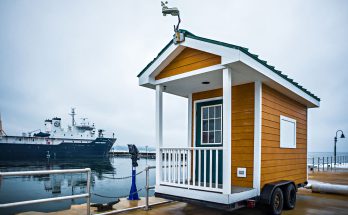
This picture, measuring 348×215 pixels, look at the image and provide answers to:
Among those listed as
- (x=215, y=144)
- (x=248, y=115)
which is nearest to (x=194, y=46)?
(x=248, y=115)

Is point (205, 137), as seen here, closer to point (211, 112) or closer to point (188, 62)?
point (211, 112)

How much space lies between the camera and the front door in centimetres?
583

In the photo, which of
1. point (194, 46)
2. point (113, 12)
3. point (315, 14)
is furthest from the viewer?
point (113, 12)

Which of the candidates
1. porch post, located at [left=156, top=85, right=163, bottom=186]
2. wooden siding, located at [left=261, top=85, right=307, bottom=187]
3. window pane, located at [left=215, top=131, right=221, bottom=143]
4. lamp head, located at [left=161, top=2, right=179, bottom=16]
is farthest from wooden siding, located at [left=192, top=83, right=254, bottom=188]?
lamp head, located at [left=161, top=2, right=179, bottom=16]

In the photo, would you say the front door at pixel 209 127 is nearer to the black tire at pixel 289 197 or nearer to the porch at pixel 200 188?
the porch at pixel 200 188

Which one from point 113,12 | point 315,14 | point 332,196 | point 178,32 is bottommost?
point 332,196

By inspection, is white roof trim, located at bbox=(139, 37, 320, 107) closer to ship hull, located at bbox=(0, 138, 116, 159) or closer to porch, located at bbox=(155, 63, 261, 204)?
porch, located at bbox=(155, 63, 261, 204)

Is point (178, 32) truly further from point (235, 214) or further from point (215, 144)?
point (235, 214)

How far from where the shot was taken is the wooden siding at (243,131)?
5168mm

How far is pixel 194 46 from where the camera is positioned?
4719 millimetres

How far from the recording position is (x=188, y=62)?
16.4ft

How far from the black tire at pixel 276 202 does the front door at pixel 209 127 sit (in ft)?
4.08

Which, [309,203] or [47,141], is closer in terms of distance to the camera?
[309,203]

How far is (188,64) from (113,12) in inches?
1359
